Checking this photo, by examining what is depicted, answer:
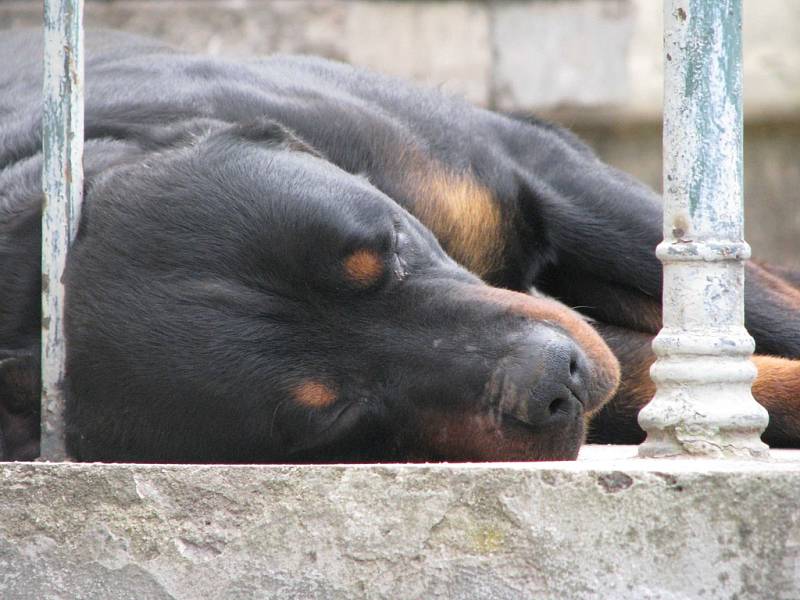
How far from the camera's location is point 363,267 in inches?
88.4

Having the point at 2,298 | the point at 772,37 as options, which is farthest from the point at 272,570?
the point at 772,37

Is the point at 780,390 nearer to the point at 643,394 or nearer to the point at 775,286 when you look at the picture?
the point at 643,394

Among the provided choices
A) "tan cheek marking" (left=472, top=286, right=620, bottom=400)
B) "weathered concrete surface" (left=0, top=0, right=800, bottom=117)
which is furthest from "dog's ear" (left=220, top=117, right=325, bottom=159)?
"weathered concrete surface" (left=0, top=0, right=800, bottom=117)

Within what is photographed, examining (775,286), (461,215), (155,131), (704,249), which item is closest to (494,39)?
(775,286)

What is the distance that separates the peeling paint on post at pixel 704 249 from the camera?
172cm

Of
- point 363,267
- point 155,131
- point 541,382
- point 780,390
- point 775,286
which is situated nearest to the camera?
point 541,382

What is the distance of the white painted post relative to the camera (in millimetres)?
2039

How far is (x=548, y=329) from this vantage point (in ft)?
6.99

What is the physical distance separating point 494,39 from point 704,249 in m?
4.36

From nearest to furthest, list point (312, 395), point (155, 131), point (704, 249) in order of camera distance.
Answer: point (704, 249) → point (312, 395) → point (155, 131)

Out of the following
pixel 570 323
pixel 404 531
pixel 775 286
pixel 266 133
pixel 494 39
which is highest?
pixel 494 39

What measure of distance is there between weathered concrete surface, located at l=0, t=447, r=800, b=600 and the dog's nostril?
40 cm

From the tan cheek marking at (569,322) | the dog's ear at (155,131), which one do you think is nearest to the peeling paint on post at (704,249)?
the tan cheek marking at (569,322)

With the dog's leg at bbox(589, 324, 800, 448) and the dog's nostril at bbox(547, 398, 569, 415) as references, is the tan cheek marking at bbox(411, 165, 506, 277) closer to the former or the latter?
the dog's leg at bbox(589, 324, 800, 448)
